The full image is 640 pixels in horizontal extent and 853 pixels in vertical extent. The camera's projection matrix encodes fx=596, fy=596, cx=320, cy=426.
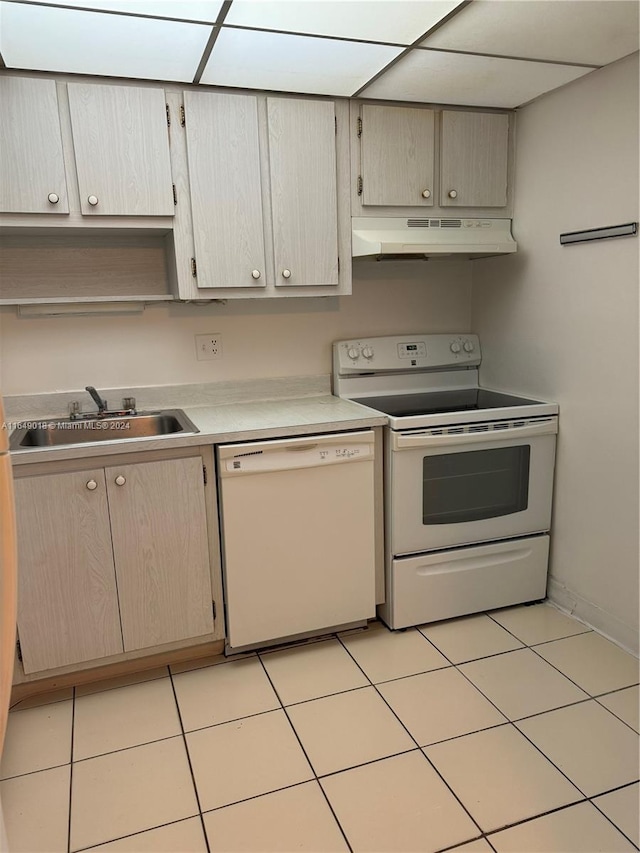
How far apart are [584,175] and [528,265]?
428 millimetres

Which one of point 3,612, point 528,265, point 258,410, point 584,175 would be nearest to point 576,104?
point 584,175

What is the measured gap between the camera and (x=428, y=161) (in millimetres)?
2443

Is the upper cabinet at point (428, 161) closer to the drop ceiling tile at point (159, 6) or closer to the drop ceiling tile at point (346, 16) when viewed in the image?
the drop ceiling tile at point (346, 16)

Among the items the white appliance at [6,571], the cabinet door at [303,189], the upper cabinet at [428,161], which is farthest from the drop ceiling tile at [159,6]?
the white appliance at [6,571]

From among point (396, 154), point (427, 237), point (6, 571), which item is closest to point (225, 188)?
point (396, 154)

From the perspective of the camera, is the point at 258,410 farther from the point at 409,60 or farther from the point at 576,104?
the point at 576,104

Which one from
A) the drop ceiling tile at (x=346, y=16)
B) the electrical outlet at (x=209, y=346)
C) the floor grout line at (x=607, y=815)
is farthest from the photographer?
the electrical outlet at (x=209, y=346)

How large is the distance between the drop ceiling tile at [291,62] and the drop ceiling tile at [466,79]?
0.10 metres

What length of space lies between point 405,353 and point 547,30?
1368mm

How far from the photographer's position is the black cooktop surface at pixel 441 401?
8.70 ft

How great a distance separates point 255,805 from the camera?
1600 millimetres

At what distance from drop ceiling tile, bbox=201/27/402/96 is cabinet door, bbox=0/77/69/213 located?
54 centimetres

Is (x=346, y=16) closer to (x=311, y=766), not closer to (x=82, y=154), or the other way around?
→ (x=82, y=154)

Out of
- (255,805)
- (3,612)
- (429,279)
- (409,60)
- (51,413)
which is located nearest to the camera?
(3,612)
